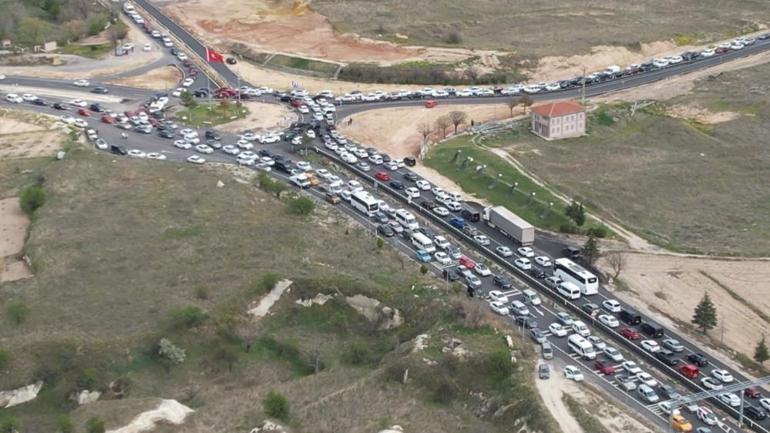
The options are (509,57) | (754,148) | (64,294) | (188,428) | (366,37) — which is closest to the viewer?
(188,428)

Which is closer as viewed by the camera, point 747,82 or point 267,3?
point 747,82

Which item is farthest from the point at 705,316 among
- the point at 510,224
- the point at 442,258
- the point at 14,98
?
the point at 14,98

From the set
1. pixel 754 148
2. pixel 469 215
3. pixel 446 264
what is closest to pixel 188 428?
pixel 446 264

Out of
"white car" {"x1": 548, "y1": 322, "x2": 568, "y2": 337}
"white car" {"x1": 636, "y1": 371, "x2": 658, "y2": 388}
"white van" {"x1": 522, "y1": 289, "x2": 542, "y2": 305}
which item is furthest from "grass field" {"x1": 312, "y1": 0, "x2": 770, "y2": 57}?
"white car" {"x1": 636, "y1": 371, "x2": 658, "y2": 388}

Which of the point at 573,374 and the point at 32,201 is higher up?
the point at 32,201

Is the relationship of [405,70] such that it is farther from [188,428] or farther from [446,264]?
[188,428]

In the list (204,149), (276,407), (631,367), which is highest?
(204,149)

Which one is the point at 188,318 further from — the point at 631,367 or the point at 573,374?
the point at 631,367
